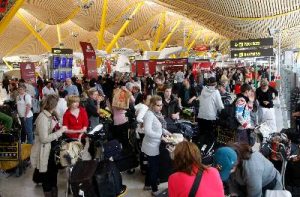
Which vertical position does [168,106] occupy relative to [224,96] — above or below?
above

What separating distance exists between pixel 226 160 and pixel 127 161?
137 inches

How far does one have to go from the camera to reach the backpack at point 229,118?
683 cm

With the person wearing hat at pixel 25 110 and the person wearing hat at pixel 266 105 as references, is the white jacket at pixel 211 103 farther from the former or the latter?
the person wearing hat at pixel 25 110

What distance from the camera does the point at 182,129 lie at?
21.5 feet

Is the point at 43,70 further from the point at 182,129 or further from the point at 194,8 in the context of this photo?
the point at 182,129

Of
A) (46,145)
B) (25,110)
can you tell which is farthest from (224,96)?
(46,145)

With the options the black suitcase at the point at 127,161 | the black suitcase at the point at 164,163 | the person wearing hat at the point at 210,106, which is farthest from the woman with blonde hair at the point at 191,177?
the person wearing hat at the point at 210,106

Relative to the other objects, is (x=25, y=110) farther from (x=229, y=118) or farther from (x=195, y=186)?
(x=195, y=186)

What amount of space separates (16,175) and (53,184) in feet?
7.41

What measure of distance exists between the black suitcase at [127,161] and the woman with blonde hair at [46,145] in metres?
1.68

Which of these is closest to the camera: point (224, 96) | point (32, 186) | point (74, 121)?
point (74, 121)

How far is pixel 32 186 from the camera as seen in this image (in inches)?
263

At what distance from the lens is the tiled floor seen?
627 centimetres

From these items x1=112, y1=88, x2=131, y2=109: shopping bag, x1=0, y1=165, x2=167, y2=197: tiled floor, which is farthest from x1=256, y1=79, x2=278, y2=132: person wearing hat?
x1=0, y1=165, x2=167, y2=197: tiled floor
